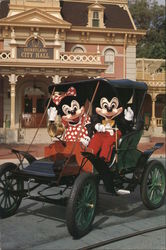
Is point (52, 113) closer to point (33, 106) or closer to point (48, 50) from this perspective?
point (48, 50)

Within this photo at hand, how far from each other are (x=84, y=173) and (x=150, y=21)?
4552cm

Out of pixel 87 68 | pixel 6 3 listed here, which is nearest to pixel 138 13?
pixel 6 3

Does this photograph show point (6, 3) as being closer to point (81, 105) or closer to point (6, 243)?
point (81, 105)

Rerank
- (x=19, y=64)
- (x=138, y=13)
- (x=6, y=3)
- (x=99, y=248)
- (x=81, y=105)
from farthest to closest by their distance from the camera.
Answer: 1. (x=138, y=13)
2. (x=6, y=3)
3. (x=19, y=64)
4. (x=81, y=105)
5. (x=99, y=248)

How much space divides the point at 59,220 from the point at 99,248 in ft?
3.92

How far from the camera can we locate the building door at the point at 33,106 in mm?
24781

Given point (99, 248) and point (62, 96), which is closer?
point (99, 248)

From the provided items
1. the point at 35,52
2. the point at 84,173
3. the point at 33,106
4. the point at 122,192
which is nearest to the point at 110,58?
the point at 33,106

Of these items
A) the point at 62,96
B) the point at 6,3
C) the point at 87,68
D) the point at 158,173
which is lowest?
the point at 158,173

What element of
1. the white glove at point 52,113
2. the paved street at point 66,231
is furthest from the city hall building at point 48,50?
the paved street at point 66,231

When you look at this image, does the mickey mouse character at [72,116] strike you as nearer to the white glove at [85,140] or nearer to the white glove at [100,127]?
the white glove at [85,140]

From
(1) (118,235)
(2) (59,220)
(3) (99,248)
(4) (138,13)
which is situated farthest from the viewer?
(4) (138,13)

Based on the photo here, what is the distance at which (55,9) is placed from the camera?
84.5ft

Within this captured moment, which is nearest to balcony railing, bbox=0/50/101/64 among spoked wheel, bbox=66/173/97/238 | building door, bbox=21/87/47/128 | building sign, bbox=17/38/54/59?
building sign, bbox=17/38/54/59
